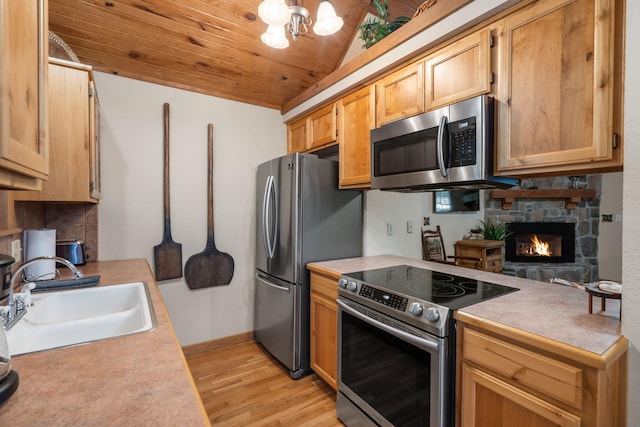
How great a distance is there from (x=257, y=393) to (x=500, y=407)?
1617 mm

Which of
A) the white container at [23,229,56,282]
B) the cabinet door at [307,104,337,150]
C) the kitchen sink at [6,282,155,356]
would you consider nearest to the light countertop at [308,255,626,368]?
the kitchen sink at [6,282,155,356]

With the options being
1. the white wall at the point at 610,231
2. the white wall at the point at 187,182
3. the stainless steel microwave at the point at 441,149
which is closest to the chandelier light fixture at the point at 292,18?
the stainless steel microwave at the point at 441,149

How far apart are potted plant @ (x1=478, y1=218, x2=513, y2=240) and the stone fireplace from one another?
14 centimetres

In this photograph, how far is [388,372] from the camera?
1529mm

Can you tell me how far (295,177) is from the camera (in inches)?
91.3

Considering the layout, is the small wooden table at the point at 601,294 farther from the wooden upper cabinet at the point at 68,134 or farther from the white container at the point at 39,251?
the white container at the point at 39,251

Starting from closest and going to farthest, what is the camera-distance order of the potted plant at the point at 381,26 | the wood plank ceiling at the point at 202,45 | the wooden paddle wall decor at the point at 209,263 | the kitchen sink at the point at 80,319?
the kitchen sink at the point at 80,319
the potted plant at the point at 381,26
the wood plank ceiling at the point at 202,45
the wooden paddle wall decor at the point at 209,263

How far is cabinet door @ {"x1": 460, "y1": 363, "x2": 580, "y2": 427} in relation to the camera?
3.19 feet

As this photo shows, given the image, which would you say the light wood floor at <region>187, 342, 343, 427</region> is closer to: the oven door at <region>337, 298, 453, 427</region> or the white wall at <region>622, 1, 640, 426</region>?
the oven door at <region>337, 298, 453, 427</region>

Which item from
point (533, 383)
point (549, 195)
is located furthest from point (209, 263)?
point (549, 195)

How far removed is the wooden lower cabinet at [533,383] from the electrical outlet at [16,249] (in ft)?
7.06

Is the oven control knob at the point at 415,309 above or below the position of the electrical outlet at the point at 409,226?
below

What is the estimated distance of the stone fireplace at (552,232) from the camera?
172 inches

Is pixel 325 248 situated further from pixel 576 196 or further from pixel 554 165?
pixel 576 196
